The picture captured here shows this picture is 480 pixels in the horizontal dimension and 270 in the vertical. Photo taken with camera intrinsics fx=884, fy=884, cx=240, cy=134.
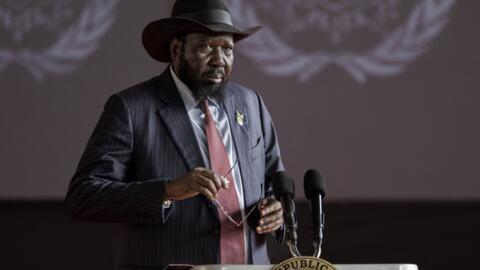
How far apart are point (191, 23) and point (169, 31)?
111 mm

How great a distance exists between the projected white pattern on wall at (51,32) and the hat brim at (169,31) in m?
1.51

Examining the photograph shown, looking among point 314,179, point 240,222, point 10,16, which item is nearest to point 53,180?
point 10,16

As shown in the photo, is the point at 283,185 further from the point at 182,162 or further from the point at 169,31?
the point at 169,31

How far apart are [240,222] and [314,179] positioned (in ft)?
1.54

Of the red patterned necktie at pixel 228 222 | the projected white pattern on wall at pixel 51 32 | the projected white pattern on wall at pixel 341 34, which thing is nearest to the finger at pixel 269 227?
the red patterned necktie at pixel 228 222

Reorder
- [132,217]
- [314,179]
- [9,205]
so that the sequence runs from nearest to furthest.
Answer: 1. [314,179]
2. [132,217]
3. [9,205]

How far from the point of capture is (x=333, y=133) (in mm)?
4438

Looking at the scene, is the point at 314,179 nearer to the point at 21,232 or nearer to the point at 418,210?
the point at 418,210

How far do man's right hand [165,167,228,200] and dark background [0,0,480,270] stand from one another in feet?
6.69

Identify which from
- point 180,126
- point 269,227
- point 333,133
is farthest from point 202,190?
point 333,133

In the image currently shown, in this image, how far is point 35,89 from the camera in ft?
14.5

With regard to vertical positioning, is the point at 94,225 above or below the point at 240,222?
above

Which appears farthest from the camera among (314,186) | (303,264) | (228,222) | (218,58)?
(218,58)

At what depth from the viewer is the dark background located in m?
4.38
